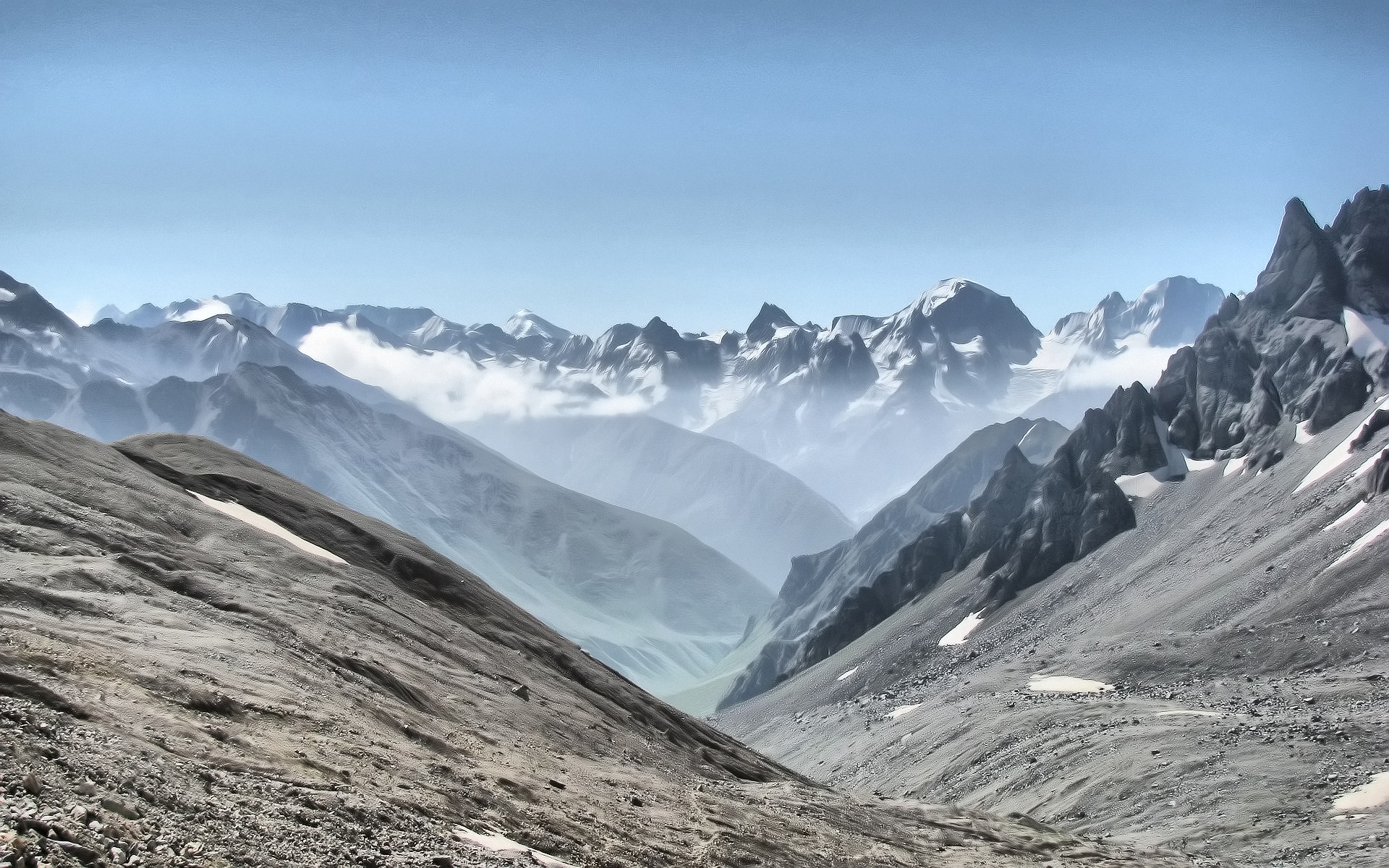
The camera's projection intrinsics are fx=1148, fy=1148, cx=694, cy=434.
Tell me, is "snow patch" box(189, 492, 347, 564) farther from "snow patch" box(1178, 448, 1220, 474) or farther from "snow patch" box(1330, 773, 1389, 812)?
"snow patch" box(1178, 448, 1220, 474)

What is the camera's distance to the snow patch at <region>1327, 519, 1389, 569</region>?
115188 mm

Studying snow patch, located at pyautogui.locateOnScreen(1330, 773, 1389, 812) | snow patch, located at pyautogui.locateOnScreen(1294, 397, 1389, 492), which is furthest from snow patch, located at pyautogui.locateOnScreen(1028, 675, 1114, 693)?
snow patch, located at pyautogui.locateOnScreen(1294, 397, 1389, 492)

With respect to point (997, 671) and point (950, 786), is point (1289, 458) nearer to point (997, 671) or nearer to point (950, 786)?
point (997, 671)

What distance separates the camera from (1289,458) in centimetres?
15812

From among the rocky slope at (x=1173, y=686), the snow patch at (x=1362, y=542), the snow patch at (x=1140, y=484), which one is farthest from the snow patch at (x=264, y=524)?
the snow patch at (x=1140, y=484)

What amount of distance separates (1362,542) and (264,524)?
105885mm

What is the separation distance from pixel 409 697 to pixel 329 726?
10.3m

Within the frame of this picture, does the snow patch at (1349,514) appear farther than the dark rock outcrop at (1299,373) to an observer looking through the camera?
No

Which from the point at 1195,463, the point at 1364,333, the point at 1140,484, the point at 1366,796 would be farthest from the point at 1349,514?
the point at 1366,796

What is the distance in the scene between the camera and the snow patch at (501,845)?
29266mm

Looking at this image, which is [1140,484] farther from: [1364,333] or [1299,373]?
[1364,333]

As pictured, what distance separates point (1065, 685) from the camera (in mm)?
113125

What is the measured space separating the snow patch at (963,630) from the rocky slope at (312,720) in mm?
102297

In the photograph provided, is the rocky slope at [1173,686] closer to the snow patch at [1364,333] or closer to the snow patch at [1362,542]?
the snow patch at [1362,542]
